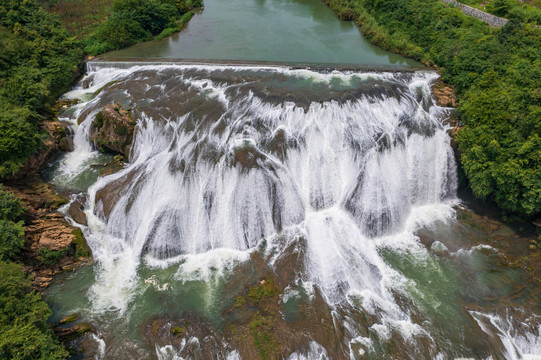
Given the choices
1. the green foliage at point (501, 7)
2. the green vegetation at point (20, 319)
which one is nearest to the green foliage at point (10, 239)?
the green vegetation at point (20, 319)

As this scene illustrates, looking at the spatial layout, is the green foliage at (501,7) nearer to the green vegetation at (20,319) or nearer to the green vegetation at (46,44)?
the green vegetation at (46,44)

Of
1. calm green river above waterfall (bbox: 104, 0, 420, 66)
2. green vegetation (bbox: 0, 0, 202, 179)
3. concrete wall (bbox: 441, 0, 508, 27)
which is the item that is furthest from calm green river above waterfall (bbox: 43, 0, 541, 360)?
concrete wall (bbox: 441, 0, 508, 27)

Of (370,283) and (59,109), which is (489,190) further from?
(59,109)

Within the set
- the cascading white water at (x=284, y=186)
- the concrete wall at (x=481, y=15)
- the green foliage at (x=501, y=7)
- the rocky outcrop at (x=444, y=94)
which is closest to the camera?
the cascading white water at (x=284, y=186)

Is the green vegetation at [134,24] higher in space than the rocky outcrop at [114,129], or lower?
higher

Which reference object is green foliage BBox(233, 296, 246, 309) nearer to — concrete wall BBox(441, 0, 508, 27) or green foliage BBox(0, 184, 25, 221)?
green foliage BBox(0, 184, 25, 221)

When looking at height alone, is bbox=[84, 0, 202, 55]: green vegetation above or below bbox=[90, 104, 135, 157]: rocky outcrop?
above

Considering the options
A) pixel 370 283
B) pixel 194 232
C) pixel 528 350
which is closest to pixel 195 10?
pixel 194 232
